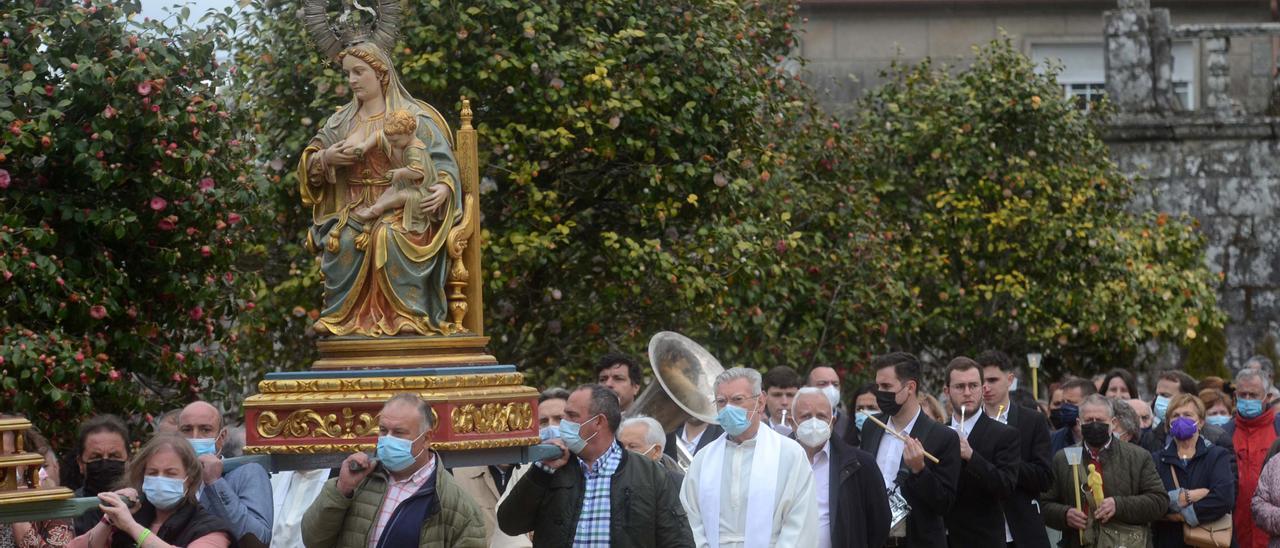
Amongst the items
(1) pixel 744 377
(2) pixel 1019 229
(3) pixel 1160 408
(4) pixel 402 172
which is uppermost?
(4) pixel 402 172

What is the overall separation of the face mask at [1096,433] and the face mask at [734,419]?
304cm

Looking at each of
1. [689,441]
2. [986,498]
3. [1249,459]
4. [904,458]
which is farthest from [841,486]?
[1249,459]

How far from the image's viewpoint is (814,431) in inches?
393

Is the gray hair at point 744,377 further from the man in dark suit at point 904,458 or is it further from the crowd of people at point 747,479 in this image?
the man in dark suit at point 904,458

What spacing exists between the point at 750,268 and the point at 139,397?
4469 mm

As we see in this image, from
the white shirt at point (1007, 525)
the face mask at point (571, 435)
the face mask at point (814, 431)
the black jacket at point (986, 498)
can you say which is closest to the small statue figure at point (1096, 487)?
the white shirt at point (1007, 525)

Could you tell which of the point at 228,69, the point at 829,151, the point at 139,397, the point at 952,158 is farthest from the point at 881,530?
the point at 952,158

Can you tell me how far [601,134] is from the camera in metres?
14.5

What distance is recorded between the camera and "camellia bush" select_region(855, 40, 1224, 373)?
19219 millimetres

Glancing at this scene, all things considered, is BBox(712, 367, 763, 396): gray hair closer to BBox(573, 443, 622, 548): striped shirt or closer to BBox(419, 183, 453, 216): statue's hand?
BBox(573, 443, 622, 548): striped shirt

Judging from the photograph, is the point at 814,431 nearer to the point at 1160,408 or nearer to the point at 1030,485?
the point at 1030,485

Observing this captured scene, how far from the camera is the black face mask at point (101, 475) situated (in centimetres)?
935

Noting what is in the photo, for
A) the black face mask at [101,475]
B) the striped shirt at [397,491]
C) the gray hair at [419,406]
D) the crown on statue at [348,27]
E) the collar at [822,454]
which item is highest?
the crown on statue at [348,27]

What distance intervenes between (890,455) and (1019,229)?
29.8ft
